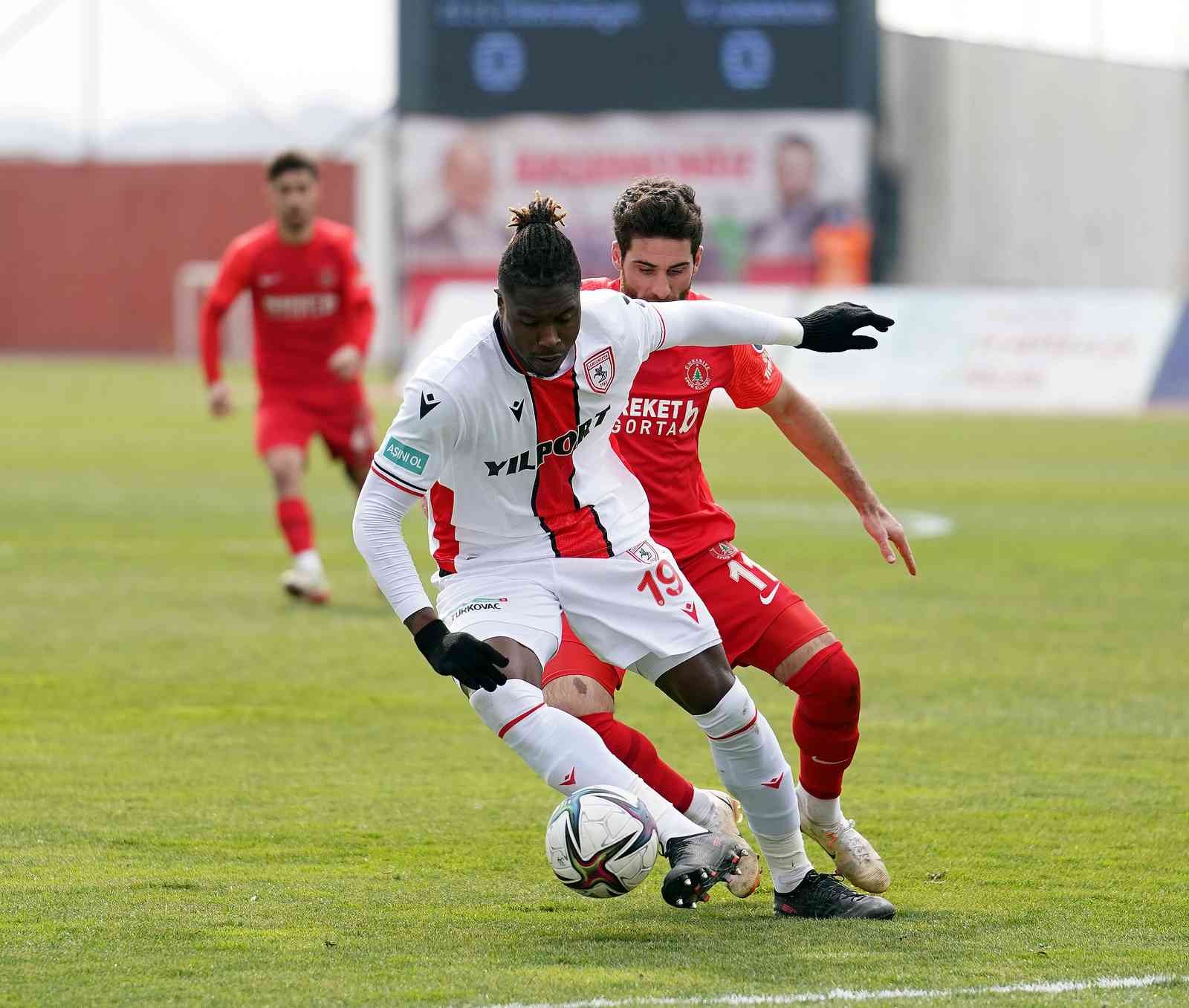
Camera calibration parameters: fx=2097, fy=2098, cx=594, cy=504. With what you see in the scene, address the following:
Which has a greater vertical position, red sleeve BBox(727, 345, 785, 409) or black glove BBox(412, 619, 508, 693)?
red sleeve BBox(727, 345, 785, 409)

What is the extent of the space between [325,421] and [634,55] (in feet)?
88.8

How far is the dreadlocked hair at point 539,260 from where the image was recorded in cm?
500

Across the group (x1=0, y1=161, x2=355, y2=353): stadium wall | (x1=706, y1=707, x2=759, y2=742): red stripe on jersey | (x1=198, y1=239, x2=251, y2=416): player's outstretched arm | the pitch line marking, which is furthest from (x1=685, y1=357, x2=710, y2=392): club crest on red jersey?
(x1=0, y1=161, x2=355, y2=353): stadium wall

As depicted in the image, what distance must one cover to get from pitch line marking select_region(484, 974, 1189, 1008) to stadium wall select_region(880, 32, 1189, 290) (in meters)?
41.6

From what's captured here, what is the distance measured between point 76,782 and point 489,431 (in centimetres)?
262

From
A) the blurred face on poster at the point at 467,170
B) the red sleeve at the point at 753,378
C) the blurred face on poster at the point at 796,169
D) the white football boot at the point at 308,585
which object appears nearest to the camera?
the red sleeve at the point at 753,378

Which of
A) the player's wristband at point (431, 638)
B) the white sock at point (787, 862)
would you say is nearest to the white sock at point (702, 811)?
the white sock at point (787, 862)

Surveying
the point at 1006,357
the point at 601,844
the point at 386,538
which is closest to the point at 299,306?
the point at 386,538

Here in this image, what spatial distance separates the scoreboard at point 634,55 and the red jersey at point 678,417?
107ft

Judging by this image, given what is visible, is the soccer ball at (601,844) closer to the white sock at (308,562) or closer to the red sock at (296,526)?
the white sock at (308,562)

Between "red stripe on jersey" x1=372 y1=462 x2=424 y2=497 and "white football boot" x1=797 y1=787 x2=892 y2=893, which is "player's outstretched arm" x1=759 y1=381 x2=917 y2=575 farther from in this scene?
"red stripe on jersey" x1=372 y1=462 x2=424 y2=497

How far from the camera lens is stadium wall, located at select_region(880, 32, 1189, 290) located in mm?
45719

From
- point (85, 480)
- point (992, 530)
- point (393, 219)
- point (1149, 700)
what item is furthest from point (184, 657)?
point (393, 219)

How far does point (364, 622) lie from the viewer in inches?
438
